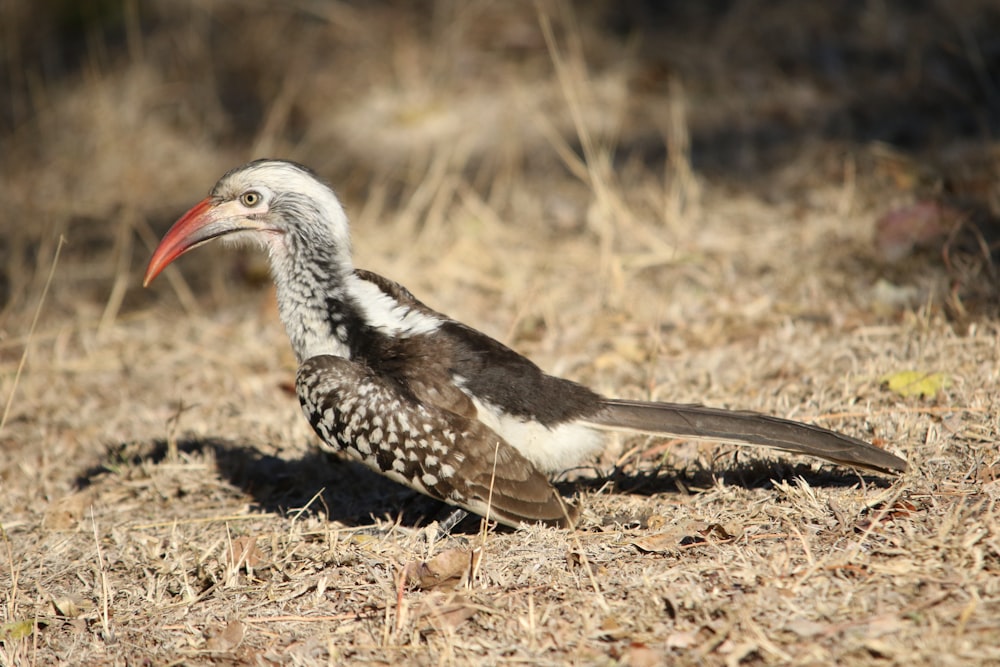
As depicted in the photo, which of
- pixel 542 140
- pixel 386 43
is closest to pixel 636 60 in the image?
pixel 542 140

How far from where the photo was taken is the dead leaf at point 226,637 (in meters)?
3.03

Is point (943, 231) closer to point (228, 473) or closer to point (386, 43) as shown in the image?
point (228, 473)

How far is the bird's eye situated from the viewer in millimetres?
4023

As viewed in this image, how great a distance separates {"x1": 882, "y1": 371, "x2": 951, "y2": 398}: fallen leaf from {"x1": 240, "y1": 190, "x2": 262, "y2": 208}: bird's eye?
2.71 m

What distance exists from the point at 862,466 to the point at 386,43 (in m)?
7.04

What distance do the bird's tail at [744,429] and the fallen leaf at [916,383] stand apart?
79cm

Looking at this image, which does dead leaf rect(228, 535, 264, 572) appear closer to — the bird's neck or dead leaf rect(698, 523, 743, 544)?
the bird's neck

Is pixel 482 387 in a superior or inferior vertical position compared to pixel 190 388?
superior

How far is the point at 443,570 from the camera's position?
3.19m

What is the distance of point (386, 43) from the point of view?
361 inches

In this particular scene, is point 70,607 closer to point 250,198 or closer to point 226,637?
point 226,637

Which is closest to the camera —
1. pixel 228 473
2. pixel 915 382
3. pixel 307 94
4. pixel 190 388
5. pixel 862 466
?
pixel 862 466

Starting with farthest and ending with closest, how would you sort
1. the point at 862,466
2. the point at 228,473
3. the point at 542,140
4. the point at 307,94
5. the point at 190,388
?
1. the point at 307,94
2. the point at 542,140
3. the point at 190,388
4. the point at 228,473
5. the point at 862,466

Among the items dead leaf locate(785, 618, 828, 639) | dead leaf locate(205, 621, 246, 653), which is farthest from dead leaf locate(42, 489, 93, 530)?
dead leaf locate(785, 618, 828, 639)
